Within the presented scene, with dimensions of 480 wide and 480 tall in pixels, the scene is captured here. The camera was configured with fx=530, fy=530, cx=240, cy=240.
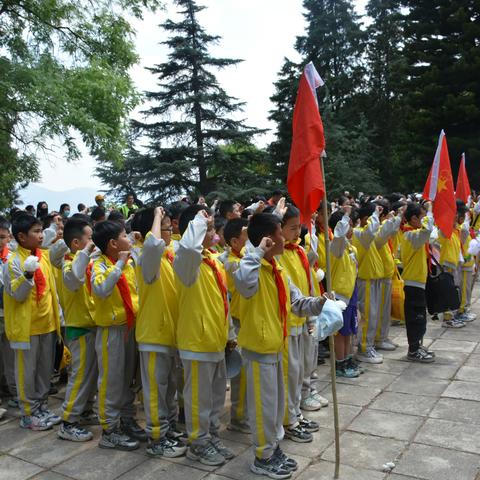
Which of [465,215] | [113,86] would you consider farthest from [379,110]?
[465,215]

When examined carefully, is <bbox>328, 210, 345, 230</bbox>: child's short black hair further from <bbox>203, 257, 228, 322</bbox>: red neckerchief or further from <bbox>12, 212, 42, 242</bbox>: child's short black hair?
<bbox>12, 212, 42, 242</bbox>: child's short black hair

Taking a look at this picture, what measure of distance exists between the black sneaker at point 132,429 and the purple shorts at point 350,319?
2.35 metres

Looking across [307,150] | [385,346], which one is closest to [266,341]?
[307,150]

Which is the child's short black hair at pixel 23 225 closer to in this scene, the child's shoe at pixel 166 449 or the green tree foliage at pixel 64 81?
the child's shoe at pixel 166 449

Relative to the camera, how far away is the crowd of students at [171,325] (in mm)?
3760

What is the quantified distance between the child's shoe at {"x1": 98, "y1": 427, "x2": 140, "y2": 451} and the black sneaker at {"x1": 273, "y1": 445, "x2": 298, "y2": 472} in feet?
3.94

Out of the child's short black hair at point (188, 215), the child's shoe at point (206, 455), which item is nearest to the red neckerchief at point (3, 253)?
the child's short black hair at point (188, 215)

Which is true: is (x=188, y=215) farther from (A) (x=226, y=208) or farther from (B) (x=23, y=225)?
(A) (x=226, y=208)

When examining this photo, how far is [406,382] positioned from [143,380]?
294 centimetres

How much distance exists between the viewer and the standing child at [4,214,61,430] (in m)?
4.64

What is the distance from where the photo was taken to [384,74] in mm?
→ 31906

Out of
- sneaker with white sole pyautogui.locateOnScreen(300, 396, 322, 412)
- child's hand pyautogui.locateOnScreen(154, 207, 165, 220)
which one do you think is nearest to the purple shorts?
sneaker with white sole pyautogui.locateOnScreen(300, 396, 322, 412)

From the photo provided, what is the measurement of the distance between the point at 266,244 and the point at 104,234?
1505 millimetres

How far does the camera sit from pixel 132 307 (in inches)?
174
